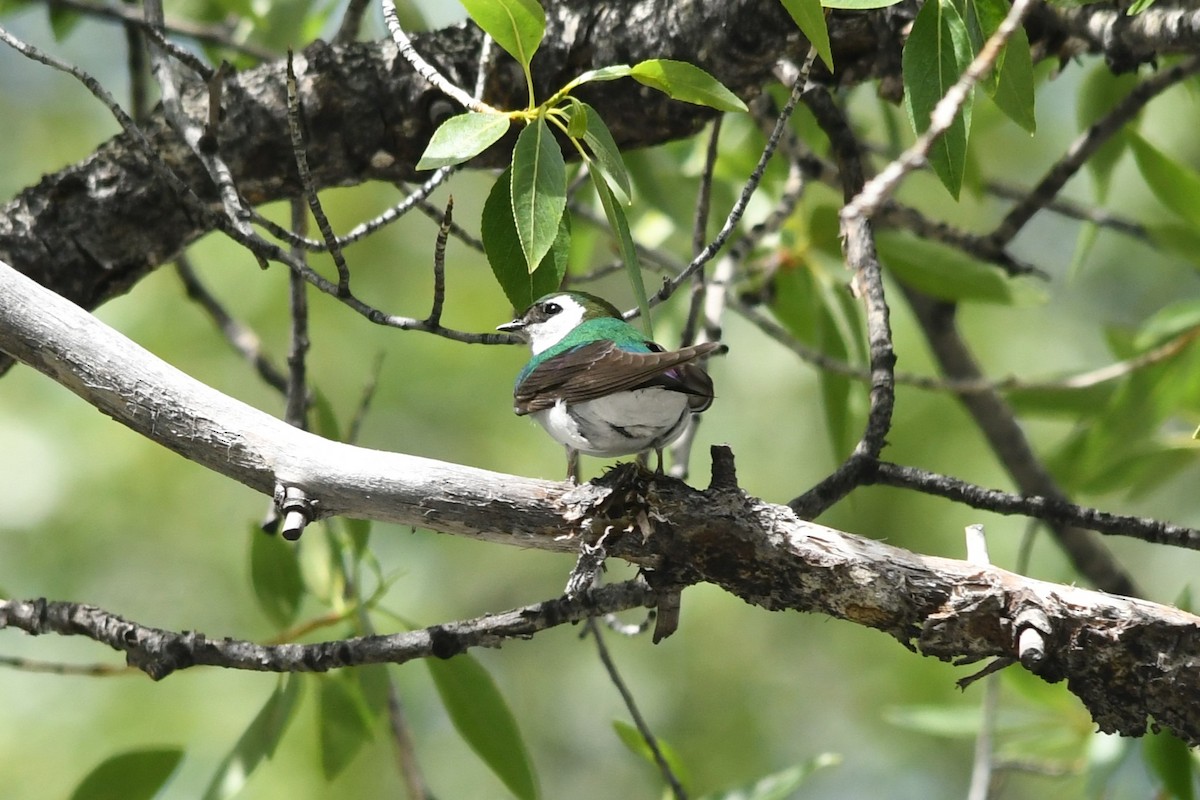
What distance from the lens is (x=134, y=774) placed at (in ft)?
9.22

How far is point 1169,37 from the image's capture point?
2578mm

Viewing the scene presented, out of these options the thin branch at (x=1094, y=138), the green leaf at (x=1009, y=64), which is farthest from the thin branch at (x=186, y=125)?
the thin branch at (x=1094, y=138)

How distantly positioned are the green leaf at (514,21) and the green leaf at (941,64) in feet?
1.98

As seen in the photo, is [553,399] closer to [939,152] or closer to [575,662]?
[939,152]

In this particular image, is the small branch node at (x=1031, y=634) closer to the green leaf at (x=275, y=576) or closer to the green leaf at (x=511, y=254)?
the green leaf at (x=511, y=254)

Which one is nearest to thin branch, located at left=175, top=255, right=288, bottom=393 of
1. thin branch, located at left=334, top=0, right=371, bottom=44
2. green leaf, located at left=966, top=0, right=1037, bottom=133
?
thin branch, located at left=334, top=0, right=371, bottom=44

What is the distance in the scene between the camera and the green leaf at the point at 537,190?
1731 mm

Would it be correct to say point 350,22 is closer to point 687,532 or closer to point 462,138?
point 462,138

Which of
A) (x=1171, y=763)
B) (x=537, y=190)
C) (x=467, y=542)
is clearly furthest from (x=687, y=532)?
(x=467, y=542)

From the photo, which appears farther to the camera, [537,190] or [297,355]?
[297,355]

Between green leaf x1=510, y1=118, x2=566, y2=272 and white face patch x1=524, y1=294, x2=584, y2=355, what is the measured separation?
4.35 feet

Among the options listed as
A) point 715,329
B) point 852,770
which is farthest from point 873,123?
point 852,770

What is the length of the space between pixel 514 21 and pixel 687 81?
0.29 metres

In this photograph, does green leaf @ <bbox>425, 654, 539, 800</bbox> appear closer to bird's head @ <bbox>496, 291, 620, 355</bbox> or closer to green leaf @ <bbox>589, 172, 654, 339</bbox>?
bird's head @ <bbox>496, 291, 620, 355</bbox>
